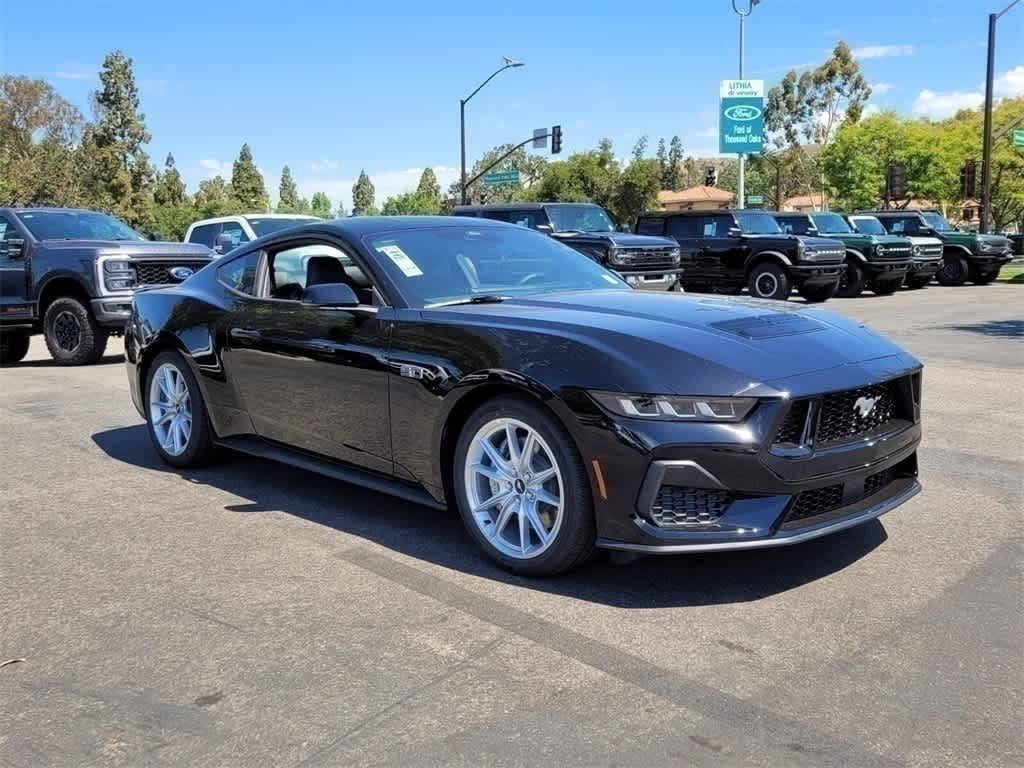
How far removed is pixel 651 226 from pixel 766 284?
8.99ft

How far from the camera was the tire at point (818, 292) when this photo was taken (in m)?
19.9

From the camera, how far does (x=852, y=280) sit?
2189cm

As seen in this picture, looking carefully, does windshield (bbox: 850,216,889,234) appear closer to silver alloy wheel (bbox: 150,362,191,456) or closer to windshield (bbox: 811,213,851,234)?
windshield (bbox: 811,213,851,234)

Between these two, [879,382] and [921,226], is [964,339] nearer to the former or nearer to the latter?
[879,382]

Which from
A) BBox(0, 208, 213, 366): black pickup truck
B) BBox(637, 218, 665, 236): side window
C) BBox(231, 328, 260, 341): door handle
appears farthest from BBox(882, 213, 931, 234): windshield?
BBox(231, 328, 260, 341): door handle

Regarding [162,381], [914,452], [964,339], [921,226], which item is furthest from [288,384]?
[921,226]

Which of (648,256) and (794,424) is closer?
(794,424)

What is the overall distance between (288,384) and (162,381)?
1.45 m

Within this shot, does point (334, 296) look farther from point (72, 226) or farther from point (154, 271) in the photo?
point (72, 226)

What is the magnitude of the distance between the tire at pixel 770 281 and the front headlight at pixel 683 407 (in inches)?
645

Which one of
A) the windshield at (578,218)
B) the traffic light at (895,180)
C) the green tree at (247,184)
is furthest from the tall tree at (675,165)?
the windshield at (578,218)

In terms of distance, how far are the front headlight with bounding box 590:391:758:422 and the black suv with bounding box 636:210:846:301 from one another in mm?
16281

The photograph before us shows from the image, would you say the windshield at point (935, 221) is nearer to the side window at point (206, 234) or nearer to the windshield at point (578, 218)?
the windshield at point (578, 218)

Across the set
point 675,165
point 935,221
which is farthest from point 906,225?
point 675,165
